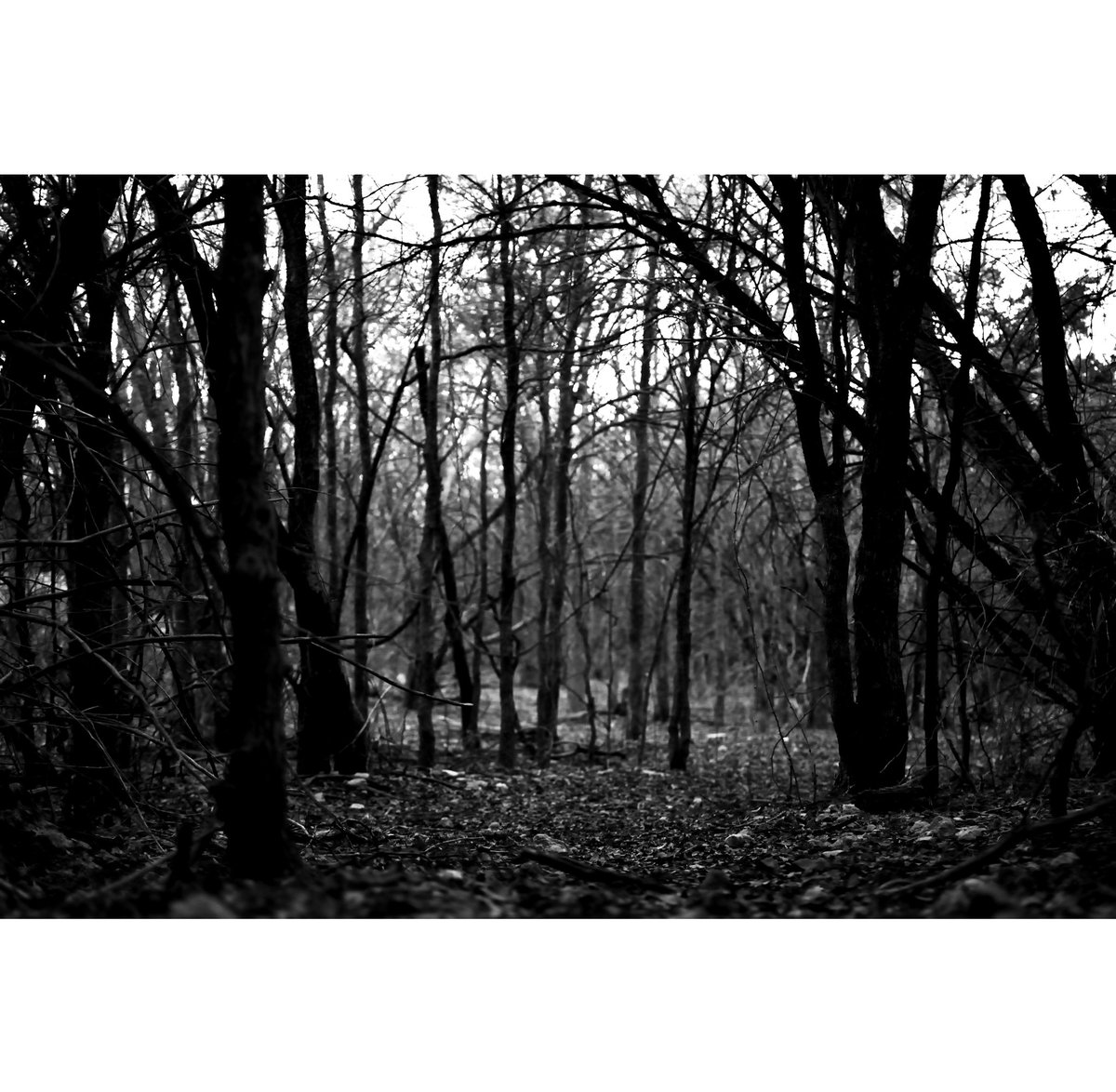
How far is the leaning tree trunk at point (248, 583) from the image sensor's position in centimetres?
246

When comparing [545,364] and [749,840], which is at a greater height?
[545,364]

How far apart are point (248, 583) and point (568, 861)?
4.06ft

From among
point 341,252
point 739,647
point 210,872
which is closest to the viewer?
point 210,872

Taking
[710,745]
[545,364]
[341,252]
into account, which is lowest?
[710,745]

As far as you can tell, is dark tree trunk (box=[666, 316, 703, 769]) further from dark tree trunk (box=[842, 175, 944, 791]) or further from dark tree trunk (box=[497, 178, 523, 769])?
dark tree trunk (box=[842, 175, 944, 791])

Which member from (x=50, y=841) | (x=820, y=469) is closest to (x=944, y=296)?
(x=820, y=469)

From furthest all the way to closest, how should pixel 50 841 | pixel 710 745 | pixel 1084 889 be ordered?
pixel 710 745, pixel 50 841, pixel 1084 889

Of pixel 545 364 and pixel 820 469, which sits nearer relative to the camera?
pixel 820 469

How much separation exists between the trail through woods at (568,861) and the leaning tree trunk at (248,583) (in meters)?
0.15

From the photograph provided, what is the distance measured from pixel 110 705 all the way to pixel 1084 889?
12.7 feet

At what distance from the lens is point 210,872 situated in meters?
3.04

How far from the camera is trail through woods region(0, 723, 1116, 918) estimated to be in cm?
252

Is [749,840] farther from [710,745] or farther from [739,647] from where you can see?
[739,647]

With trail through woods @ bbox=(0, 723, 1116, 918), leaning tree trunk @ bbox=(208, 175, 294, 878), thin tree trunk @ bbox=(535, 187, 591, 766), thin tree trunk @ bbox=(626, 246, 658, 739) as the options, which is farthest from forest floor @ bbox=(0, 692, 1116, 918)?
thin tree trunk @ bbox=(626, 246, 658, 739)
